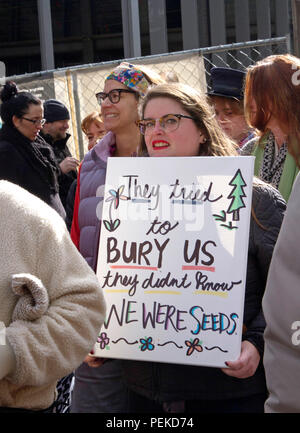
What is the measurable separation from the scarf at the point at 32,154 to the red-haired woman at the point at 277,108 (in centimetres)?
192

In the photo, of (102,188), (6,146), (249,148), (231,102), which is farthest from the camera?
(6,146)

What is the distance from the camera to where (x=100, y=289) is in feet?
6.29

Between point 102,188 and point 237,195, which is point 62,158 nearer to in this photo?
point 102,188

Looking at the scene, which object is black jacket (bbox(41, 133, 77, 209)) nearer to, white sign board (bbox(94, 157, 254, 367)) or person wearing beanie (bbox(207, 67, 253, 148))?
person wearing beanie (bbox(207, 67, 253, 148))

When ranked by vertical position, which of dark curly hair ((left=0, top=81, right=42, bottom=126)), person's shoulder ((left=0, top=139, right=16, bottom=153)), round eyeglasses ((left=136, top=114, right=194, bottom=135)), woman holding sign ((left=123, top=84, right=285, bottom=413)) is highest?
dark curly hair ((left=0, top=81, right=42, bottom=126))

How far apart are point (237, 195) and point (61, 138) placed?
3680mm

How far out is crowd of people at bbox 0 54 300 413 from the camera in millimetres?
1506

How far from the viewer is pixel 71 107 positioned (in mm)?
5969

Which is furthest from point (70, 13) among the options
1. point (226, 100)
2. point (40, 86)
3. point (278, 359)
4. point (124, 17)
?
point (278, 359)

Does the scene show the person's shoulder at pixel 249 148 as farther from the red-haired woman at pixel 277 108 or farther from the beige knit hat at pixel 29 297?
the beige knit hat at pixel 29 297

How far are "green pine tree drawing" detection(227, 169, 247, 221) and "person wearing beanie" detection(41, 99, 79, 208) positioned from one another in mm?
3250

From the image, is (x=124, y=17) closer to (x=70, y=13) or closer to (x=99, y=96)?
(x=70, y=13)

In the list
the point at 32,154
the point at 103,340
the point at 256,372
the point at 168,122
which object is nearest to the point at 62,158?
the point at 32,154

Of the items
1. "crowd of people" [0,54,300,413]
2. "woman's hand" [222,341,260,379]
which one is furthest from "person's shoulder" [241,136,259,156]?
"woman's hand" [222,341,260,379]
